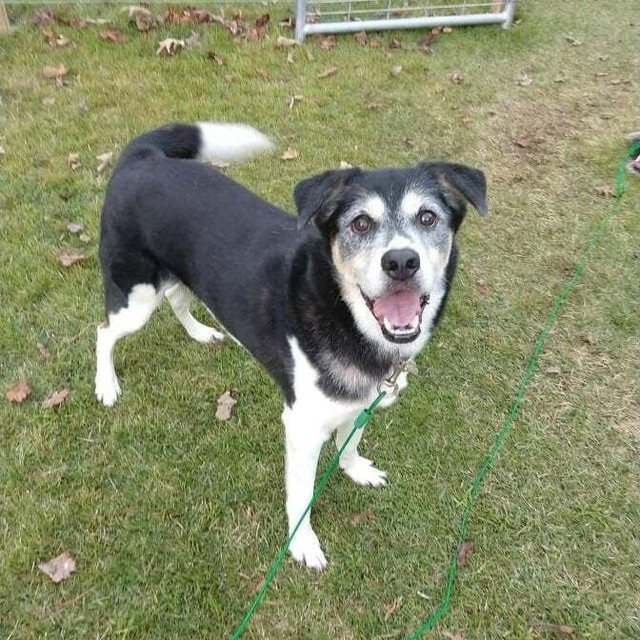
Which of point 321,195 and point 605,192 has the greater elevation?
point 321,195

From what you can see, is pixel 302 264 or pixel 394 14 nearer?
pixel 302 264

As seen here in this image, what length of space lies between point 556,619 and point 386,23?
6723 mm

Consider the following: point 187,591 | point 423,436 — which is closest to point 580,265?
point 423,436

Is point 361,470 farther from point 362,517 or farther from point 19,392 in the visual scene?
point 19,392

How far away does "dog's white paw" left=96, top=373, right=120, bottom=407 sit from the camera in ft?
11.7

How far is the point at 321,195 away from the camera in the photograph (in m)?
2.29

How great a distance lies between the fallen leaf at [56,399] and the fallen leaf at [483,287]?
284 cm

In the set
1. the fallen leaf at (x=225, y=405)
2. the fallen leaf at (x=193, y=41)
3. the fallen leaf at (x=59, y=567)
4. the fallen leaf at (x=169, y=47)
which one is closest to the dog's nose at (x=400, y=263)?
the fallen leaf at (x=225, y=405)

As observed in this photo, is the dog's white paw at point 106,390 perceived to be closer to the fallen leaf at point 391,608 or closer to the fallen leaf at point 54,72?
the fallen leaf at point 391,608

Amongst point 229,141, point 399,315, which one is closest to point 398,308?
point 399,315

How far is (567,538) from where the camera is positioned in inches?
124

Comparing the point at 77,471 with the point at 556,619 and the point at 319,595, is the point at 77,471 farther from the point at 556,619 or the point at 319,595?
the point at 556,619

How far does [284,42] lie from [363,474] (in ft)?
18.0

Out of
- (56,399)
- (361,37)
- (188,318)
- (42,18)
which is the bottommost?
(56,399)
